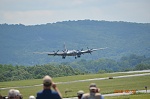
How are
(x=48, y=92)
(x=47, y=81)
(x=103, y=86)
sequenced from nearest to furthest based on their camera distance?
(x=47, y=81) < (x=48, y=92) < (x=103, y=86)

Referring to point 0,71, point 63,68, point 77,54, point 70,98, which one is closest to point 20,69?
point 0,71

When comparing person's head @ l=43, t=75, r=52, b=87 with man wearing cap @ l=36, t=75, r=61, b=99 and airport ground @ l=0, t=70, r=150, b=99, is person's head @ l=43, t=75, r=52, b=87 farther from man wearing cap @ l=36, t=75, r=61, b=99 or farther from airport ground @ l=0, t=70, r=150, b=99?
airport ground @ l=0, t=70, r=150, b=99

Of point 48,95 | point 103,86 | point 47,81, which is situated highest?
point 47,81

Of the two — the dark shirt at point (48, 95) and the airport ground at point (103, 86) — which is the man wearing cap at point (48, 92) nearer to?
the dark shirt at point (48, 95)

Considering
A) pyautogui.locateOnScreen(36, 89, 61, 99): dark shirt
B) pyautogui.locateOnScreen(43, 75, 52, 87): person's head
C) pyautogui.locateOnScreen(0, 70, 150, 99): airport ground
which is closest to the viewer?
pyautogui.locateOnScreen(43, 75, 52, 87): person's head

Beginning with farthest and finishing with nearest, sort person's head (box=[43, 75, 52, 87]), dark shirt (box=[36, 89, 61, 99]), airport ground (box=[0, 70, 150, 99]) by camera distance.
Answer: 1. airport ground (box=[0, 70, 150, 99])
2. dark shirt (box=[36, 89, 61, 99])
3. person's head (box=[43, 75, 52, 87])

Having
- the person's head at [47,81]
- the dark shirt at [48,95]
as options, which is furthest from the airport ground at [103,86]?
the person's head at [47,81]

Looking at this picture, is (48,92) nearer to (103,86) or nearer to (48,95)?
(48,95)

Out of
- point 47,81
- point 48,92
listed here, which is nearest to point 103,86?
point 48,92

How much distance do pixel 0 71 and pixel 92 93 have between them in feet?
477

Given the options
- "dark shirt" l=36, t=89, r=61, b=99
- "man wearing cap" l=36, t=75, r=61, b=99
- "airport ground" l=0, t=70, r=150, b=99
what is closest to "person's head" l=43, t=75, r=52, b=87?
"man wearing cap" l=36, t=75, r=61, b=99

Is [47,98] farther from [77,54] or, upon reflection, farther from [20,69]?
[20,69]

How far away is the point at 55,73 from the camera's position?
155 meters

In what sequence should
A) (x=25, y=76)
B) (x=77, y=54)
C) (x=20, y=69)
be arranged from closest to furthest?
(x=77, y=54) → (x=25, y=76) → (x=20, y=69)
